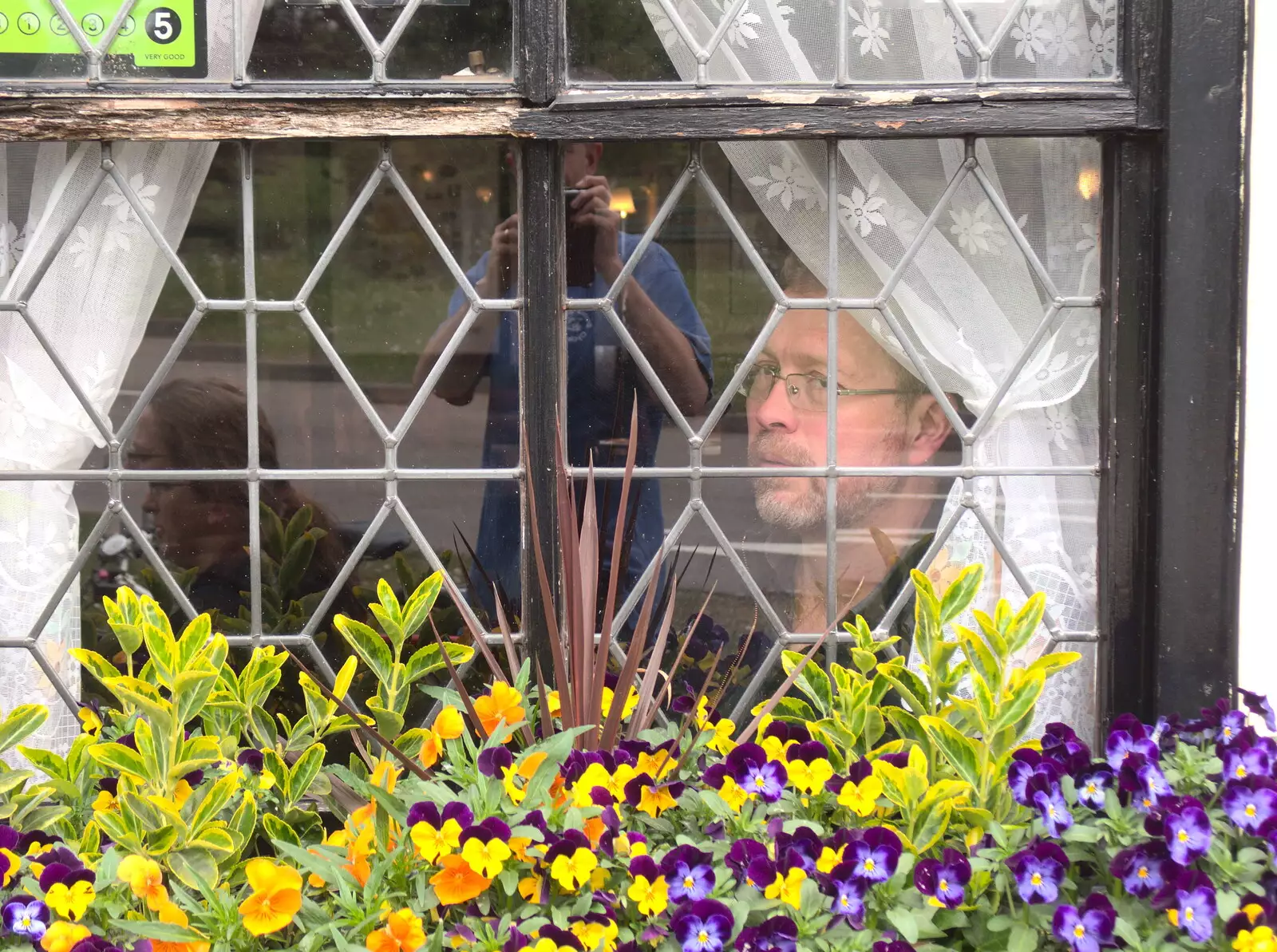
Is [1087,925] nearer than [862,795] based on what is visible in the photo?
Yes

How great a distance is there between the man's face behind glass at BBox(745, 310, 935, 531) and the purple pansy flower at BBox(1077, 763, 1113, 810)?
2.08 ft

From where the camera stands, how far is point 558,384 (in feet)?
6.54

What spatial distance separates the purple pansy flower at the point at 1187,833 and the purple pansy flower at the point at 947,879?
260 mm

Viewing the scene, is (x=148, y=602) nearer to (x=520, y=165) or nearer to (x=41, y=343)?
(x=41, y=343)

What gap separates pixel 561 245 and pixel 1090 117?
0.95m

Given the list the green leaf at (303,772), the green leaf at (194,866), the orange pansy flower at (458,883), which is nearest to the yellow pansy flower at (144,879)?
the green leaf at (194,866)

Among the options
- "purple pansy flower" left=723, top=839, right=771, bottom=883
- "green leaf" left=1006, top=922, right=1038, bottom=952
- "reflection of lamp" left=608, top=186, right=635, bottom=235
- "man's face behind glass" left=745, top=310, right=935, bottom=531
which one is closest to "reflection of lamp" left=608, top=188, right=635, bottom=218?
"reflection of lamp" left=608, top=186, right=635, bottom=235

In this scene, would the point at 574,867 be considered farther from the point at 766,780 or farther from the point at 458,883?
the point at 766,780

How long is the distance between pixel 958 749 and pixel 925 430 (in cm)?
67

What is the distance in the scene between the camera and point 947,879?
147 cm

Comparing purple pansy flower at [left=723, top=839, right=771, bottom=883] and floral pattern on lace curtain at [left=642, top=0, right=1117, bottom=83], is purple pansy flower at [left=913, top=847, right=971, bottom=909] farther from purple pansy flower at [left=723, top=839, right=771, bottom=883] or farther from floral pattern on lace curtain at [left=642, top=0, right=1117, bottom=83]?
floral pattern on lace curtain at [left=642, top=0, right=1117, bottom=83]

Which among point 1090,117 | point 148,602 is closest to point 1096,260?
point 1090,117

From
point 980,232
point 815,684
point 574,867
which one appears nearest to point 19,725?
point 574,867

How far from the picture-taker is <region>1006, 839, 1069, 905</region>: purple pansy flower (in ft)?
4.77
